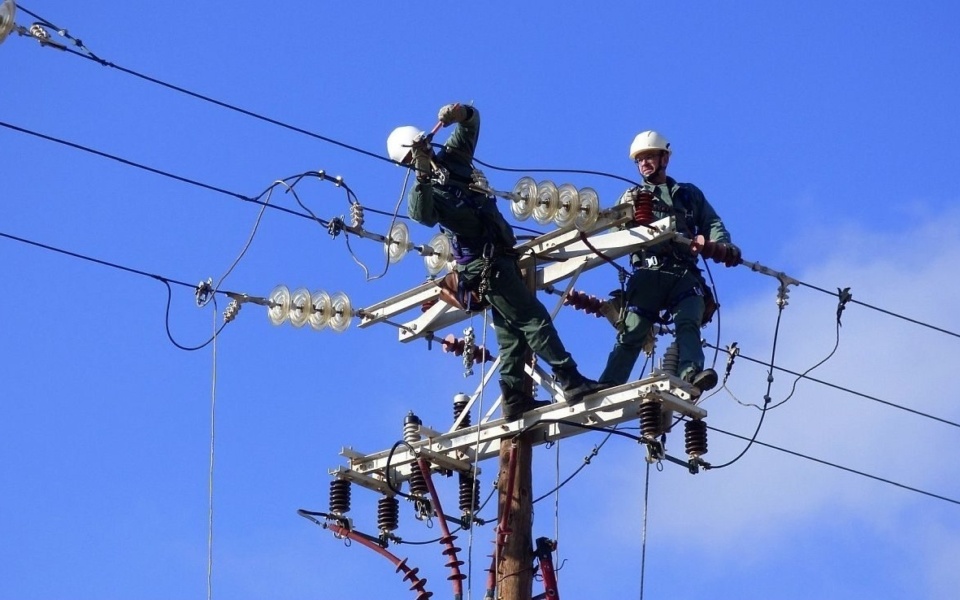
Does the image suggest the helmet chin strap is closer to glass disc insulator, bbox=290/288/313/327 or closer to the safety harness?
the safety harness

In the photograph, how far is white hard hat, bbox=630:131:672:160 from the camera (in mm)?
19531

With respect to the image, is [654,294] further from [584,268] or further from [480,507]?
[480,507]

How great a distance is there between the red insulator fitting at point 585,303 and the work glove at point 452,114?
1.86 m

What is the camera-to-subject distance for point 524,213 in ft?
59.8

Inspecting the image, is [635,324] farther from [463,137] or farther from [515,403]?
[463,137]

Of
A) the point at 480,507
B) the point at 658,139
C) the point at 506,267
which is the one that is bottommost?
the point at 480,507

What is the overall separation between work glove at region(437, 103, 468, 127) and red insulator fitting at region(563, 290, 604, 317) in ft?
6.09

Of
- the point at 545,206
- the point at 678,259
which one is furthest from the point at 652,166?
the point at 545,206

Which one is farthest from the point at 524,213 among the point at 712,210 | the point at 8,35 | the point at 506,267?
the point at 8,35

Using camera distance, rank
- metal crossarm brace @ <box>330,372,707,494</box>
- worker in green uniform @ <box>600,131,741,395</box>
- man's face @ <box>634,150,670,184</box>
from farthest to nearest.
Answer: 1. man's face @ <box>634,150,670,184</box>
2. worker in green uniform @ <box>600,131,741,395</box>
3. metal crossarm brace @ <box>330,372,707,494</box>

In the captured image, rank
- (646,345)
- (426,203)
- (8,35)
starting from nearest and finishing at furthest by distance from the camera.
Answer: (8,35), (426,203), (646,345)

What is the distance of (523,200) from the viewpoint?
717 inches

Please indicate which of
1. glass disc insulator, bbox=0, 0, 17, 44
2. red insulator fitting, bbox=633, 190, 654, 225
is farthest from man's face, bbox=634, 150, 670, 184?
glass disc insulator, bbox=0, 0, 17, 44

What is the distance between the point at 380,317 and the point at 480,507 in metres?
1.80
